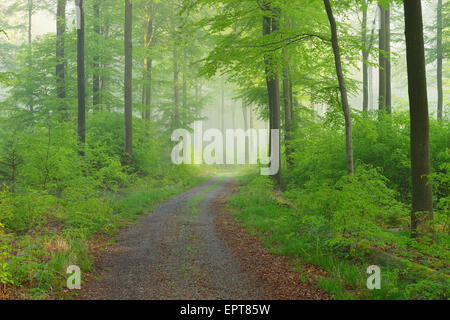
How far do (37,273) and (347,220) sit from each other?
6.19 metres

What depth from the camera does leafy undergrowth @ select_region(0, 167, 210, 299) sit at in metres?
4.90

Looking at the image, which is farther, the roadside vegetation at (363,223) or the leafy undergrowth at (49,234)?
the leafy undergrowth at (49,234)

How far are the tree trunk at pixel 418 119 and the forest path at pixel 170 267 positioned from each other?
3.80 meters

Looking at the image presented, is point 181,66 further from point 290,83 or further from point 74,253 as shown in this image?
point 74,253

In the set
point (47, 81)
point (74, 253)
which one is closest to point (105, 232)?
point (74, 253)

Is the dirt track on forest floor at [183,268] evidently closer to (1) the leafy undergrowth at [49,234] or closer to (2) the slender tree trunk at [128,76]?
(1) the leafy undergrowth at [49,234]

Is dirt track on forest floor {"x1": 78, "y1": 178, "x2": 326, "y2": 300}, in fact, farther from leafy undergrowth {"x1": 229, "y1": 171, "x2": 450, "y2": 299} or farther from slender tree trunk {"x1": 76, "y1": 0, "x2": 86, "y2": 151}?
slender tree trunk {"x1": 76, "y1": 0, "x2": 86, "y2": 151}

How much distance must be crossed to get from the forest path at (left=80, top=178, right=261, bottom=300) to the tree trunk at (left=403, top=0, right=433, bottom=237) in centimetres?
380

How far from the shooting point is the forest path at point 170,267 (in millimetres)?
4969

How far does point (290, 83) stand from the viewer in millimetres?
17156

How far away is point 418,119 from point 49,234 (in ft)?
30.0

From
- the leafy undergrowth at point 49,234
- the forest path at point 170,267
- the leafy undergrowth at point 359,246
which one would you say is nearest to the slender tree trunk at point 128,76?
the leafy undergrowth at point 49,234

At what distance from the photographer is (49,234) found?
731 centimetres

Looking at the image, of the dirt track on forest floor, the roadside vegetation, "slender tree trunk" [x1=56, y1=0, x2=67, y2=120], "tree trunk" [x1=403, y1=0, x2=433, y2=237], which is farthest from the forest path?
"slender tree trunk" [x1=56, y1=0, x2=67, y2=120]
